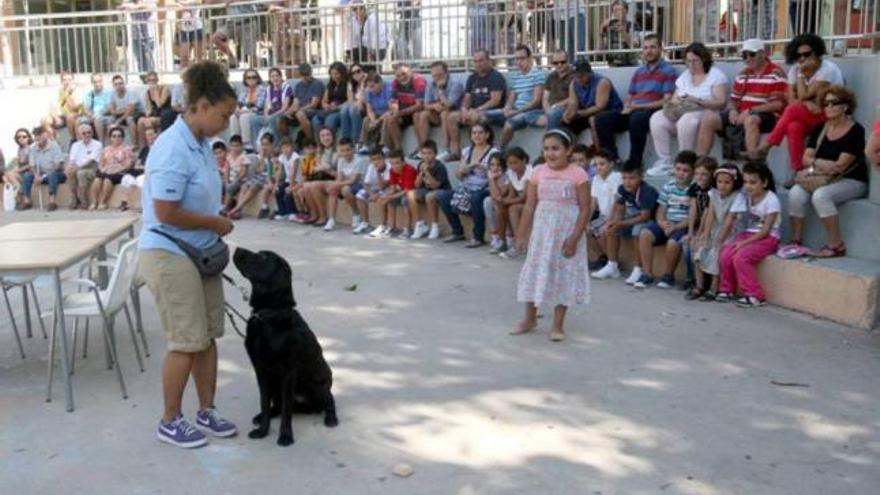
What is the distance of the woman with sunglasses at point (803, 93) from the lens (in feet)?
26.4

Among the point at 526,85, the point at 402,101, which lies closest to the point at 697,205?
the point at 526,85

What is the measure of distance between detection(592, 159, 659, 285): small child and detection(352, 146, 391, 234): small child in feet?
12.0

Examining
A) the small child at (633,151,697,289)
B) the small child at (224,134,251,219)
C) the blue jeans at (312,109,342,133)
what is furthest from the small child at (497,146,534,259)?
the small child at (224,134,251,219)

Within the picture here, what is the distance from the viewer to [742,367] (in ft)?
19.2

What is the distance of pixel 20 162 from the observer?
15.5m

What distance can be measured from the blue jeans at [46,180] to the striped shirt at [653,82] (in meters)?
9.63

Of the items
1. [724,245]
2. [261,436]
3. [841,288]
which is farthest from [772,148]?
[261,436]

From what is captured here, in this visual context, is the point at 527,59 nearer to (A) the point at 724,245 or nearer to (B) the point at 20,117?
(A) the point at 724,245

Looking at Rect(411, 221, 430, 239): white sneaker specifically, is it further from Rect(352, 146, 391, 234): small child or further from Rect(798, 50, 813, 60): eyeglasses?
Rect(798, 50, 813, 60): eyeglasses

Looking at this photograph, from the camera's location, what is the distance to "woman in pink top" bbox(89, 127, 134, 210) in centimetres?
1470

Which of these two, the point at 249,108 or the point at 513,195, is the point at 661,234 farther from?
the point at 249,108

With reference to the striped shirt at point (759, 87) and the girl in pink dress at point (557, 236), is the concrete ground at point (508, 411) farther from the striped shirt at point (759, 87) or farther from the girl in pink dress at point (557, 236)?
the striped shirt at point (759, 87)

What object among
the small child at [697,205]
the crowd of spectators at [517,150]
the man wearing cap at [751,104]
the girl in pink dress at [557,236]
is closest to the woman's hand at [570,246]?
the girl in pink dress at [557,236]

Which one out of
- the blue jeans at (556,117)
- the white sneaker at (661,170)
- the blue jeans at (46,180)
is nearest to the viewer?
the white sneaker at (661,170)
